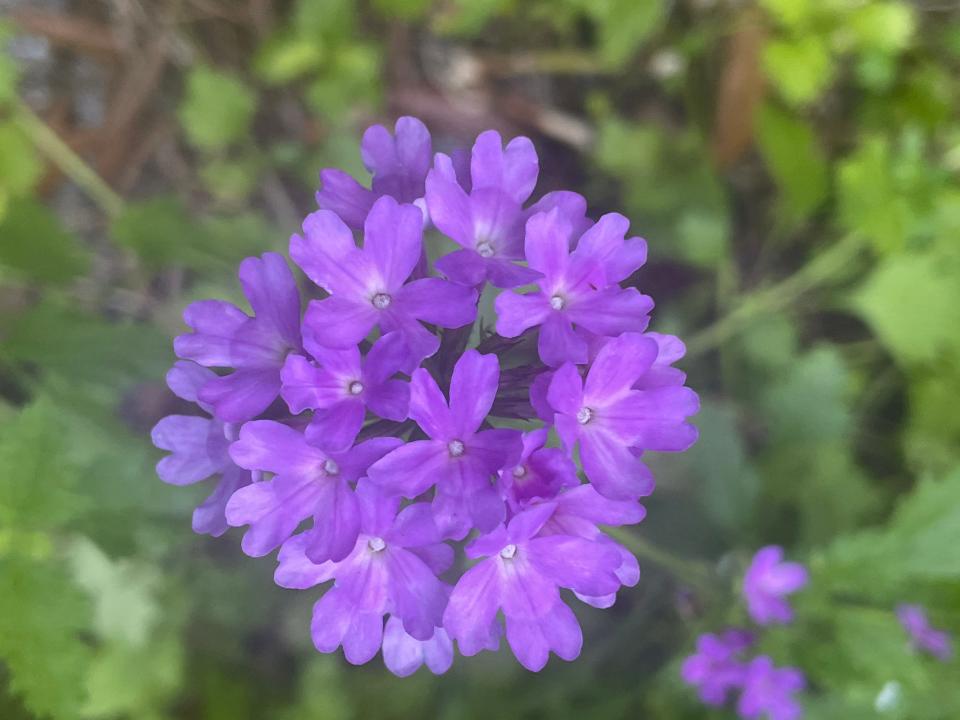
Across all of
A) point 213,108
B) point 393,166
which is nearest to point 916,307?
point 393,166

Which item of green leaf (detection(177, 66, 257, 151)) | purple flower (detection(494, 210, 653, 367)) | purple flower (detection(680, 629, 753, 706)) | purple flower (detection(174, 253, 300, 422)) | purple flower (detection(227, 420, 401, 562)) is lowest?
purple flower (detection(680, 629, 753, 706))

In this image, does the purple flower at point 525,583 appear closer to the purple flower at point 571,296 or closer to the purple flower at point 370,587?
the purple flower at point 370,587

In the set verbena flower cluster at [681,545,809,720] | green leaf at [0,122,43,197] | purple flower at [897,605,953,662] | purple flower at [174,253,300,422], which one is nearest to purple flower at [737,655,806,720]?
verbena flower cluster at [681,545,809,720]

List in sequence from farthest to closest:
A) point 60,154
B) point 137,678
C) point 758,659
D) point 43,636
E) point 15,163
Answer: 1. point 60,154
2. point 15,163
3. point 137,678
4. point 758,659
5. point 43,636

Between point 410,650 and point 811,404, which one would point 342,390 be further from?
point 811,404

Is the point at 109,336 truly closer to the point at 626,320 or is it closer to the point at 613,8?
the point at 626,320

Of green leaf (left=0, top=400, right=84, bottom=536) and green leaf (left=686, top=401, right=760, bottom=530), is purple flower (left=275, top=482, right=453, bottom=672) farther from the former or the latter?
green leaf (left=686, top=401, right=760, bottom=530)

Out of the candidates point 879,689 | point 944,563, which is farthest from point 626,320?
point 879,689

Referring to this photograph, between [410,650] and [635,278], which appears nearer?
[410,650]
